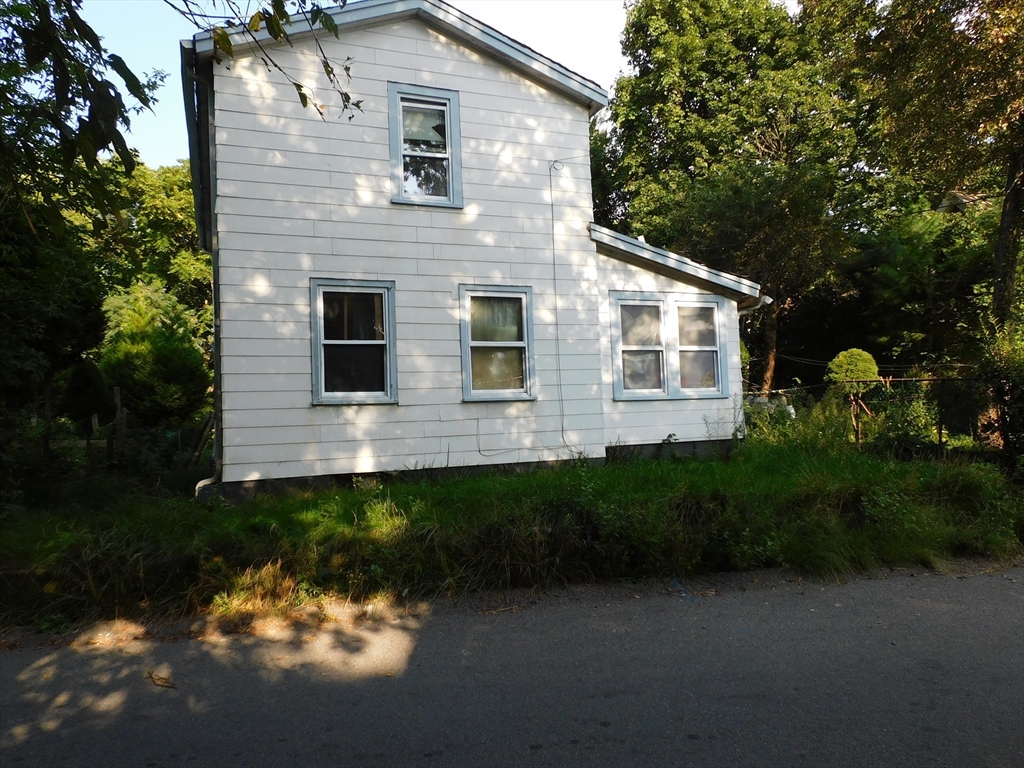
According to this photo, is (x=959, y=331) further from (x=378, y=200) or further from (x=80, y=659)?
(x=80, y=659)

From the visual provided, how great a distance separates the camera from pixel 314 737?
3.75 metres

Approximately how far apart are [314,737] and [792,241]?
1951cm

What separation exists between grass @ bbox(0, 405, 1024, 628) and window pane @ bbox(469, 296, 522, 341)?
7.35 feet

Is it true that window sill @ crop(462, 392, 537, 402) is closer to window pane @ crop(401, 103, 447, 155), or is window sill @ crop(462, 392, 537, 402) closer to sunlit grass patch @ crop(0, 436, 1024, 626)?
sunlit grass patch @ crop(0, 436, 1024, 626)

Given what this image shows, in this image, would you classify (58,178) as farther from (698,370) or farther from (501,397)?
(698,370)

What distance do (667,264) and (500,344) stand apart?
3.09 meters

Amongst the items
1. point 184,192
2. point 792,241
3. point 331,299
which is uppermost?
point 184,192

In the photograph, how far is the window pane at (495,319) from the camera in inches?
388

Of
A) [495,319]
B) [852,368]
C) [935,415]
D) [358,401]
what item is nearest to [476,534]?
[358,401]

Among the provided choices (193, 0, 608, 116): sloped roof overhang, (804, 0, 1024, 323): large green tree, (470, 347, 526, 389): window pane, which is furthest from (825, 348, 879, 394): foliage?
(470, 347, 526, 389): window pane

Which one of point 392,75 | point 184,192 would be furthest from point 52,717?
point 184,192

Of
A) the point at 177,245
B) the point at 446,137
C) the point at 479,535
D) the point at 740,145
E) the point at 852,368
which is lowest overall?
the point at 479,535

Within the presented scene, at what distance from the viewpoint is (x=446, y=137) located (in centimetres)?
986

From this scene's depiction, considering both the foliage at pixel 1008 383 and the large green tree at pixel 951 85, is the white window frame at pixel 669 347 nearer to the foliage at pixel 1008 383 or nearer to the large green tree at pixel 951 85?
the foliage at pixel 1008 383
